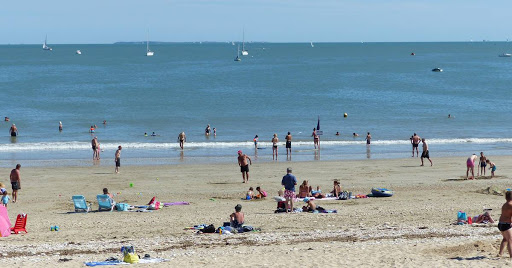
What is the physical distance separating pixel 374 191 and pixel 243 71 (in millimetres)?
82606

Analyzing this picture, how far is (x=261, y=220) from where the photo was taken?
1750cm

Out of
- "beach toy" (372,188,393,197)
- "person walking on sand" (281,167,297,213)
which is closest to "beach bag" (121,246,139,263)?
"person walking on sand" (281,167,297,213)

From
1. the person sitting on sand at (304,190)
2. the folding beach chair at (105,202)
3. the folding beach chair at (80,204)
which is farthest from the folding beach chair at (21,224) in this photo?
the person sitting on sand at (304,190)

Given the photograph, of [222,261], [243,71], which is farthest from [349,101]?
[222,261]

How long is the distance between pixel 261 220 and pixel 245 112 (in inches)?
1514

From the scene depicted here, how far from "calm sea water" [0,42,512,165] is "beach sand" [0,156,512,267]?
19.2ft

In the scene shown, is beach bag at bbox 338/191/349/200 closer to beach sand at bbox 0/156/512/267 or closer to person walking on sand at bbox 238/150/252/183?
beach sand at bbox 0/156/512/267

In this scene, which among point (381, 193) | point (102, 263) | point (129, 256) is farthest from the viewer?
point (381, 193)

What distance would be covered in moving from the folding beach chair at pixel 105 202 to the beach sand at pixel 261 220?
20.5 inches

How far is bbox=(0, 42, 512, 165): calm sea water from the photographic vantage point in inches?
1446

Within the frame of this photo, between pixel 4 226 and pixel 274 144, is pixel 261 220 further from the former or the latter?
pixel 274 144

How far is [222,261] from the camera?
42.1 feet

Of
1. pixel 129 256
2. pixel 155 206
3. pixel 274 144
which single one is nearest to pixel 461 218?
pixel 129 256

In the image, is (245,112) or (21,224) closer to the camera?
(21,224)
